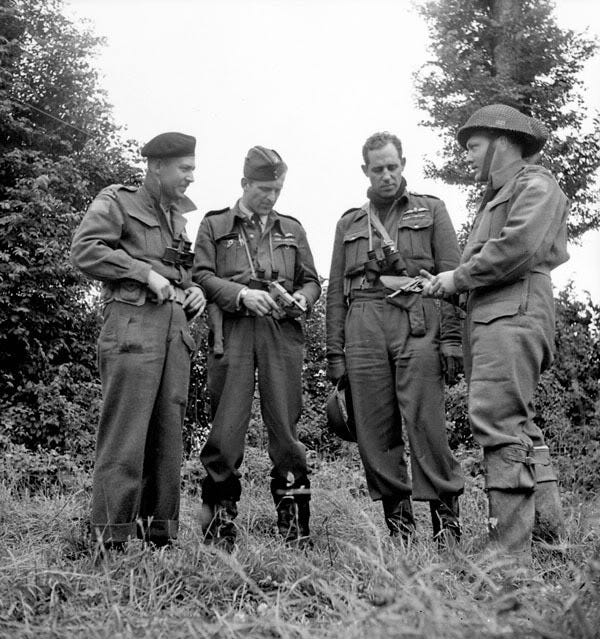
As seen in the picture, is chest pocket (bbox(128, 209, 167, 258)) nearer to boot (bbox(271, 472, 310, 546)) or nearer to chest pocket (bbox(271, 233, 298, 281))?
chest pocket (bbox(271, 233, 298, 281))

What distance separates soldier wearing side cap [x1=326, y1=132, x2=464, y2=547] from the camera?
13.7ft

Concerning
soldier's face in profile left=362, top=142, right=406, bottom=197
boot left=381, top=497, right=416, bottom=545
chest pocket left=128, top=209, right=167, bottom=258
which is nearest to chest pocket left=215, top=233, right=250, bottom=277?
chest pocket left=128, top=209, right=167, bottom=258

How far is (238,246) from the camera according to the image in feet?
15.3

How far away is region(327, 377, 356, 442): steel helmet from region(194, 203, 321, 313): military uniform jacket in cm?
56

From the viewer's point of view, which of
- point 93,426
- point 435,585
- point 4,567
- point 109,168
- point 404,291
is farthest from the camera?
point 109,168

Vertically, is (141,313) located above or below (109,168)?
below

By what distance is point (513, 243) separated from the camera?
11.9 ft

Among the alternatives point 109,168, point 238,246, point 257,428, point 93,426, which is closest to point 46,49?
point 109,168

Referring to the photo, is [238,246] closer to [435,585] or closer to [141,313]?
[141,313]

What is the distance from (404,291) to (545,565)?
5.38 feet

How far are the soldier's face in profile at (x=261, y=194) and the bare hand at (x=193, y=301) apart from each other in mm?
767

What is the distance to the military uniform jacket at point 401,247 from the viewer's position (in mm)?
4496

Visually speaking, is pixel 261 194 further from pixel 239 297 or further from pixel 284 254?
pixel 239 297

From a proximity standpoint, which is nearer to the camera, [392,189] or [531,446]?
[531,446]
